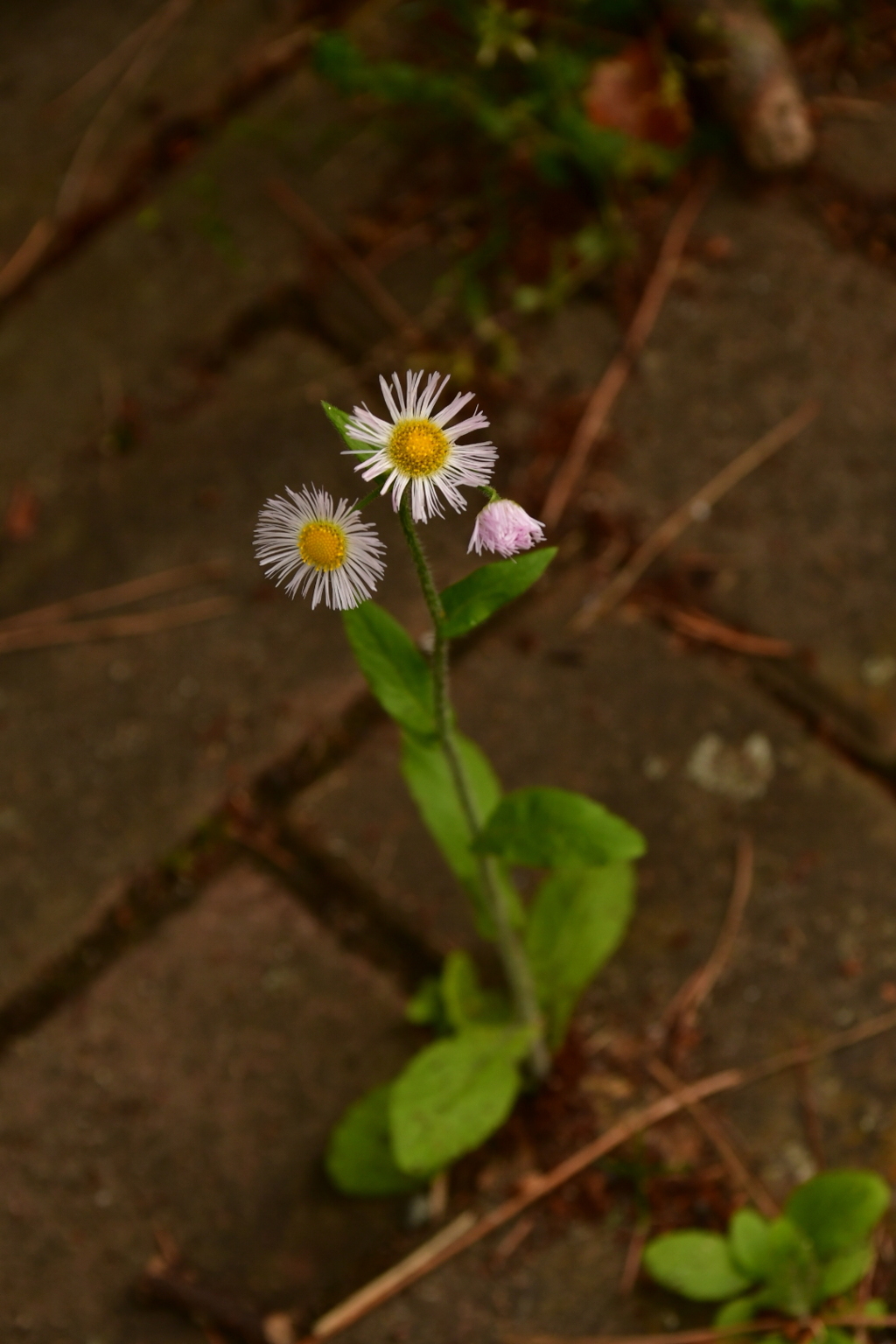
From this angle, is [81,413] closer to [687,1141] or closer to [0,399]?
[0,399]

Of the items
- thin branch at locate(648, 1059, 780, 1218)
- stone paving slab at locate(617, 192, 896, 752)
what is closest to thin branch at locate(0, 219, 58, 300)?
stone paving slab at locate(617, 192, 896, 752)

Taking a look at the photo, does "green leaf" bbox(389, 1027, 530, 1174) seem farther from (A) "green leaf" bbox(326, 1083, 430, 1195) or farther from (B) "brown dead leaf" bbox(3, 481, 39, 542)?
(B) "brown dead leaf" bbox(3, 481, 39, 542)

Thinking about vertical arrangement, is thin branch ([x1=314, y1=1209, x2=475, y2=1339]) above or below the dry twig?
below

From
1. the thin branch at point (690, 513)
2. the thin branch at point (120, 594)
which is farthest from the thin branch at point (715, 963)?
the thin branch at point (120, 594)

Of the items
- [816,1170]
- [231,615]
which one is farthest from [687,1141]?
[231,615]

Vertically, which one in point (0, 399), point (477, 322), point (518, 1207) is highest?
point (477, 322)

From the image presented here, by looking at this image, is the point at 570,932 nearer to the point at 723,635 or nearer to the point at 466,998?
the point at 466,998
